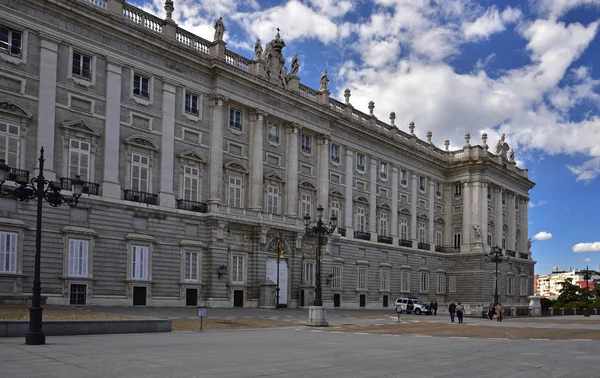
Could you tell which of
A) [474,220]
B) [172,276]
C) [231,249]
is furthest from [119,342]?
[474,220]

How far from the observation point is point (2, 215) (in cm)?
3334

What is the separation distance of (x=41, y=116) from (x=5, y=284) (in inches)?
391

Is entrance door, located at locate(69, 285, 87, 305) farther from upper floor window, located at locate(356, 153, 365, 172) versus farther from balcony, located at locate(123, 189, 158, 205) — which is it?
upper floor window, located at locate(356, 153, 365, 172)

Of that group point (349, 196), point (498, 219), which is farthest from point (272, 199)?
point (498, 219)

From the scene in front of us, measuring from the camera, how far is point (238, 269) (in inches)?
1850

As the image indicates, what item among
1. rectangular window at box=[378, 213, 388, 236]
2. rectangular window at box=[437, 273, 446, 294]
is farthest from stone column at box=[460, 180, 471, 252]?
rectangular window at box=[378, 213, 388, 236]

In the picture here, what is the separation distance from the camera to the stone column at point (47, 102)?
3556cm

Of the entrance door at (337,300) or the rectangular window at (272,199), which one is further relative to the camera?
the entrance door at (337,300)

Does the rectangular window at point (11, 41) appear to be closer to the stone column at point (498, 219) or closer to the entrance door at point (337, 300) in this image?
the entrance door at point (337, 300)

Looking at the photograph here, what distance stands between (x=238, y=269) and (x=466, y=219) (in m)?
41.2

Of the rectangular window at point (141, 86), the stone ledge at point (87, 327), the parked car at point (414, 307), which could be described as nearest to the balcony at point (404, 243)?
the parked car at point (414, 307)

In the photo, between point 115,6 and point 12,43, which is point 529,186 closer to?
point 115,6

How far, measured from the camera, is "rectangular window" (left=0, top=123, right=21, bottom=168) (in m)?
34.0

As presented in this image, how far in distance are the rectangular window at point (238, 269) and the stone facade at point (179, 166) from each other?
0.27 ft
